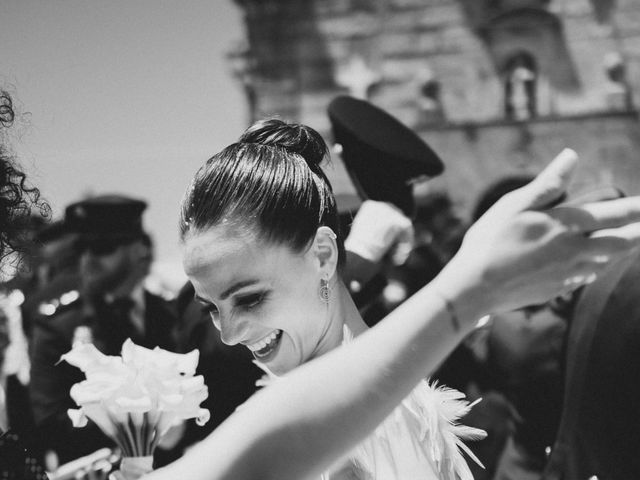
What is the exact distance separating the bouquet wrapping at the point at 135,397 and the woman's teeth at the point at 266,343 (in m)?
0.26

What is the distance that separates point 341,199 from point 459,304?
6.52 ft

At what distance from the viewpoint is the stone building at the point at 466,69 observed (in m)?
18.5

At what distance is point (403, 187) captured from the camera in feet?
9.61

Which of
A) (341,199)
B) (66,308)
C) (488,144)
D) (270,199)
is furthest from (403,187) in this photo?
(488,144)

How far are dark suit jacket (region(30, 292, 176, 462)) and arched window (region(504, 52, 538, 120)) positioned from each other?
15.9 m

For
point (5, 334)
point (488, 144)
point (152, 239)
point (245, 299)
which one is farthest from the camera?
point (488, 144)

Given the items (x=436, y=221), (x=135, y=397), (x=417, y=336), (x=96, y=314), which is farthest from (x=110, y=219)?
(x=417, y=336)

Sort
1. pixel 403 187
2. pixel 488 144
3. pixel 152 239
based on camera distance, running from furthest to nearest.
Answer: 1. pixel 488 144
2. pixel 152 239
3. pixel 403 187

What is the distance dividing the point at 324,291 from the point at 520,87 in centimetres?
1899

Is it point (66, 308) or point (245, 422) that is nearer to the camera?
point (245, 422)

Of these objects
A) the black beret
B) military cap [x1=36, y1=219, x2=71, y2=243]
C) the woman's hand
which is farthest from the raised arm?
military cap [x1=36, y1=219, x2=71, y2=243]

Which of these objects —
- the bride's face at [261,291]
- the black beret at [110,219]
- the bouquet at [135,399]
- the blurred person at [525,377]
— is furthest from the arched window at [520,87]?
the bride's face at [261,291]

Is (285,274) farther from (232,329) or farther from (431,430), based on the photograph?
(431,430)

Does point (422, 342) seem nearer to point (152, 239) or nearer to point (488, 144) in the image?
point (152, 239)
